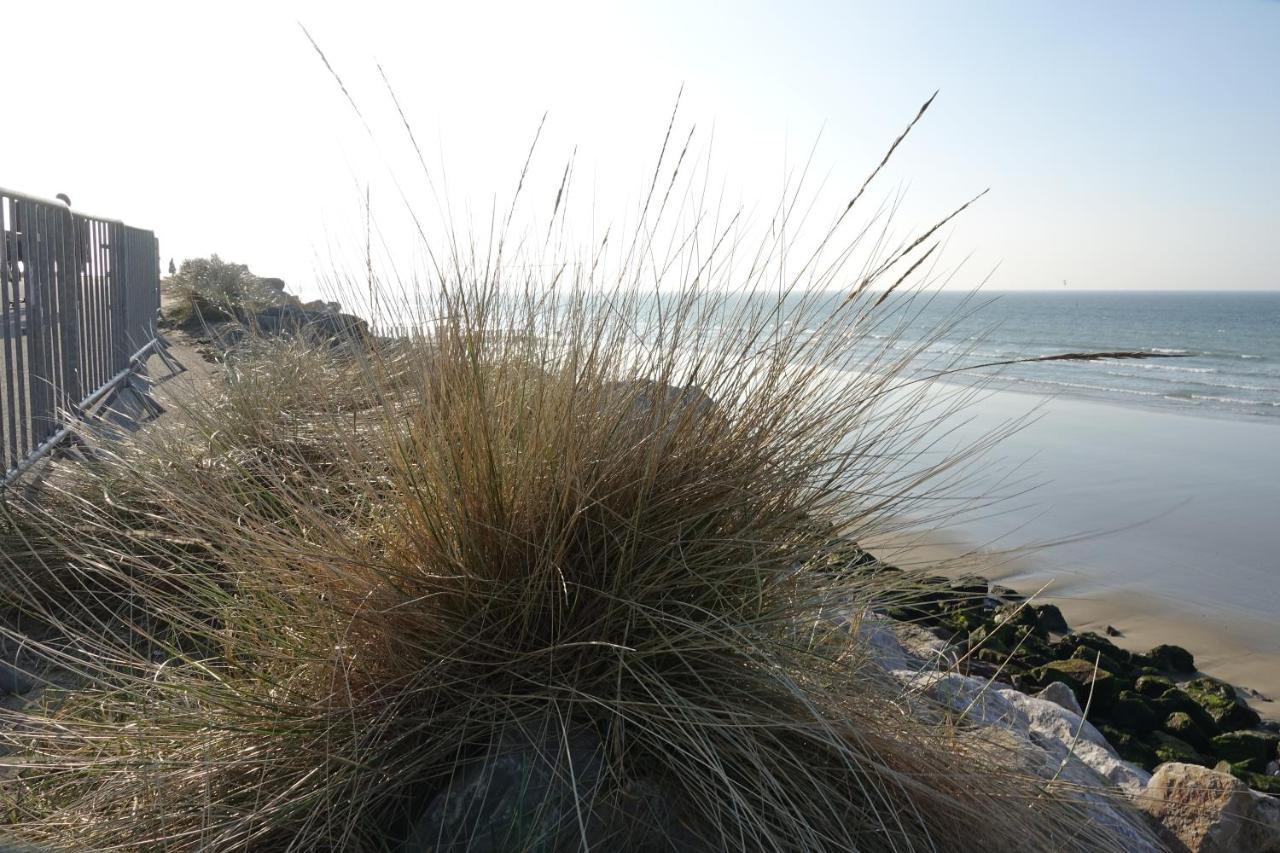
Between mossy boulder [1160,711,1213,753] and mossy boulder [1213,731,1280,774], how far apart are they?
0.04 meters

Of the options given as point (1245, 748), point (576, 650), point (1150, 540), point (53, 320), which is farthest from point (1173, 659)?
point (53, 320)

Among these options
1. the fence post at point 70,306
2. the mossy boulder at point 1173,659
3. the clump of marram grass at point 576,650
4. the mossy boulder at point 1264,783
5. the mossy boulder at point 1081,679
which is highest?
the fence post at point 70,306

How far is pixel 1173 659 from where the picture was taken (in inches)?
216

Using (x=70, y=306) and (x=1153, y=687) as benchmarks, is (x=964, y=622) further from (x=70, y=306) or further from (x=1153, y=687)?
(x=70, y=306)

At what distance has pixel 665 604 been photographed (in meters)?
2.00

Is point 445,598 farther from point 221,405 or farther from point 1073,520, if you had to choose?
point 1073,520

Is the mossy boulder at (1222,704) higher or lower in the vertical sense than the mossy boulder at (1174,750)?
lower

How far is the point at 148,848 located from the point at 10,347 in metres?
3.11

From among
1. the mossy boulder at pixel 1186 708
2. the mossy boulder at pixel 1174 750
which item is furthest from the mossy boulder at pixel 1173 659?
the mossy boulder at pixel 1174 750

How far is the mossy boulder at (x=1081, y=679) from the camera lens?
4574 millimetres

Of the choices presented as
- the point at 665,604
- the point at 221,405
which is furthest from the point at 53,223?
the point at 665,604

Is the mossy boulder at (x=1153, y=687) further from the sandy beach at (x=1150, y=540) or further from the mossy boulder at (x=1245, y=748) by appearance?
the sandy beach at (x=1150, y=540)

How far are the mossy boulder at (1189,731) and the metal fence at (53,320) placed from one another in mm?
5293

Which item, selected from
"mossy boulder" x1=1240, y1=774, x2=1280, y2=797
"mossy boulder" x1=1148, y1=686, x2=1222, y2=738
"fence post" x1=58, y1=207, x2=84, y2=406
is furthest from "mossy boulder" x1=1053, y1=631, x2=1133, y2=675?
"fence post" x1=58, y1=207, x2=84, y2=406
